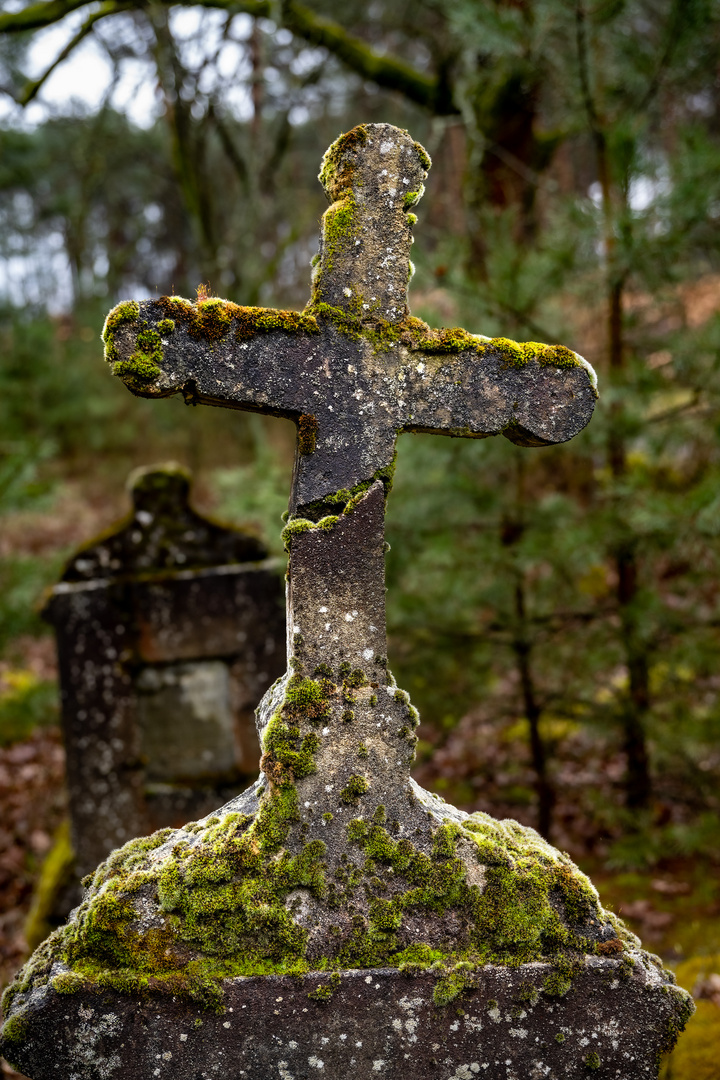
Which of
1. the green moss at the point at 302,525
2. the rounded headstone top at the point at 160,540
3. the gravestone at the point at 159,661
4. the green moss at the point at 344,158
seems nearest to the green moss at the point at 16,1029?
the green moss at the point at 302,525

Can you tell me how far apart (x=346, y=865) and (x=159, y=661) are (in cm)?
284

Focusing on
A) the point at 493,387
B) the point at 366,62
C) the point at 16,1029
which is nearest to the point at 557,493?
the point at 493,387

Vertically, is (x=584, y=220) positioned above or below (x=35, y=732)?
above

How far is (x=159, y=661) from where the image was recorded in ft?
15.1

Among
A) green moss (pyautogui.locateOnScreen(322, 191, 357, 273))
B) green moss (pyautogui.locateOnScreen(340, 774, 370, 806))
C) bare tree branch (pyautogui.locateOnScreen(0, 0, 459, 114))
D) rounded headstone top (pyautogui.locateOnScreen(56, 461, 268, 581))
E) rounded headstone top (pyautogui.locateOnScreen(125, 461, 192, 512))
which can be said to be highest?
bare tree branch (pyautogui.locateOnScreen(0, 0, 459, 114))

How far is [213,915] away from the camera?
1.96 m

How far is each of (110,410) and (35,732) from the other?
24.4 ft

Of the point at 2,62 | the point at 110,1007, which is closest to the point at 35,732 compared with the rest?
the point at 110,1007

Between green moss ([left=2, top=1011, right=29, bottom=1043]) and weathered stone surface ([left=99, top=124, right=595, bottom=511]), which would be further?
weathered stone surface ([left=99, top=124, right=595, bottom=511])

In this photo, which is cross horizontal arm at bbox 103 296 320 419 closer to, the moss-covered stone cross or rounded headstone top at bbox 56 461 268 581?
the moss-covered stone cross

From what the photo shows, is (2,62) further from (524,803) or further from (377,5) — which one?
(524,803)

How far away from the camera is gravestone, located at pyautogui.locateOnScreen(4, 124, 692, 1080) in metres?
1.92

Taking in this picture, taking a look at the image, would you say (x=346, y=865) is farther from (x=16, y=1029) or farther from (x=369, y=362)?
(x=369, y=362)

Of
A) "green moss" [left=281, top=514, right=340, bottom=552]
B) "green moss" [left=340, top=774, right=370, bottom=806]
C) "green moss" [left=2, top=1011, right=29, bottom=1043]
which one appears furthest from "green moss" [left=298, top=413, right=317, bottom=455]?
"green moss" [left=2, top=1011, right=29, bottom=1043]
